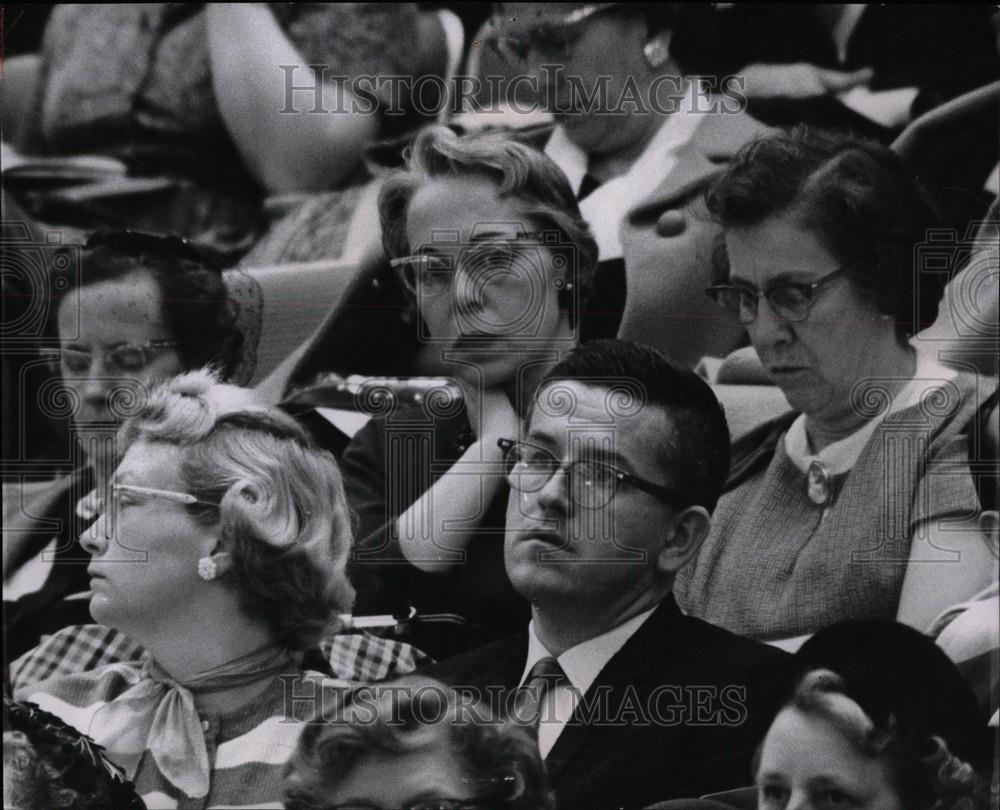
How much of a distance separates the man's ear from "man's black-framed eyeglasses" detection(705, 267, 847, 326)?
0.42 m

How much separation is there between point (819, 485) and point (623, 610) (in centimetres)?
49

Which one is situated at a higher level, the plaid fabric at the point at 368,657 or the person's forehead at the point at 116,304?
the person's forehead at the point at 116,304

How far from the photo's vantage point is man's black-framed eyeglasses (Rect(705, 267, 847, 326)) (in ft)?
9.30

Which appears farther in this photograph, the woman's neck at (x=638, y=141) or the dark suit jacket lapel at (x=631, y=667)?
the woman's neck at (x=638, y=141)

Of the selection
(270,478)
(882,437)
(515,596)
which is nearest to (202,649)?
(270,478)

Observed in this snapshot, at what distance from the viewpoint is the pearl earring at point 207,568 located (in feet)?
9.19

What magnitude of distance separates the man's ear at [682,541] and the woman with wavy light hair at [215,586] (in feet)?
2.20

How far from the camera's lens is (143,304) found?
9.57 ft

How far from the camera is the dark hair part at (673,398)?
282 cm

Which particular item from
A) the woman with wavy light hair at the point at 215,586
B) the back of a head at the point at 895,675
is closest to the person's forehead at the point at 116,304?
the woman with wavy light hair at the point at 215,586

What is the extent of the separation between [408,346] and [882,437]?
40.2 inches

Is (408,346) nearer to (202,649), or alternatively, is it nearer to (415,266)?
(415,266)

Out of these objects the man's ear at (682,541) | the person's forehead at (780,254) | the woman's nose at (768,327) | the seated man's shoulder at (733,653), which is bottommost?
the seated man's shoulder at (733,653)

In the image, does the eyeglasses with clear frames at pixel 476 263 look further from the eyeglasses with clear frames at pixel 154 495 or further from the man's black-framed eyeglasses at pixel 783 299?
the eyeglasses with clear frames at pixel 154 495
